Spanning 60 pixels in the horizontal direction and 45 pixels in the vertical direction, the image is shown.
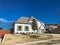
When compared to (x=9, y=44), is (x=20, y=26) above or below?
above

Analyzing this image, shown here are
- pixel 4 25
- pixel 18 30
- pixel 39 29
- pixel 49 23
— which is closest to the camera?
pixel 18 30

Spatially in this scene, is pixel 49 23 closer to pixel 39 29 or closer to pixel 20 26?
pixel 39 29

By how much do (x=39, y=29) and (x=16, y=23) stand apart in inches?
363

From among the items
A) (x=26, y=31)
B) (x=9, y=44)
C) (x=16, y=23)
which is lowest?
(x=9, y=44)

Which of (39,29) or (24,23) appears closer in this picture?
(24,23)

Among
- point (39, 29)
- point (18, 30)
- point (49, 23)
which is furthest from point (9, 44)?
point (49, 23)

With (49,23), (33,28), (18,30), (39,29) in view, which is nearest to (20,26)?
(18,30)

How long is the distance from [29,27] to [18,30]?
3781mm

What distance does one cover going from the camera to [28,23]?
145 feet

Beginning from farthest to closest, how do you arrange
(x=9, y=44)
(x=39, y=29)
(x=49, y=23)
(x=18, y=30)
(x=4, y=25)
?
(x=49, y=23) < (x=4, y=25) < (x=39, y=29) < (x=18, y=30) < (x=9, y=44)

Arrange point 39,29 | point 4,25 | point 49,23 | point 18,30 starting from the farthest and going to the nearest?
point 49,23 < point 4,25 < point 39,29 < point 18,30

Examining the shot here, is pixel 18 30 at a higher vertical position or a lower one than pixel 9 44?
higher

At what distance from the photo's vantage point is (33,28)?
4338 cm

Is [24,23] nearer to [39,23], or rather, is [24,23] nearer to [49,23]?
[39,23]
